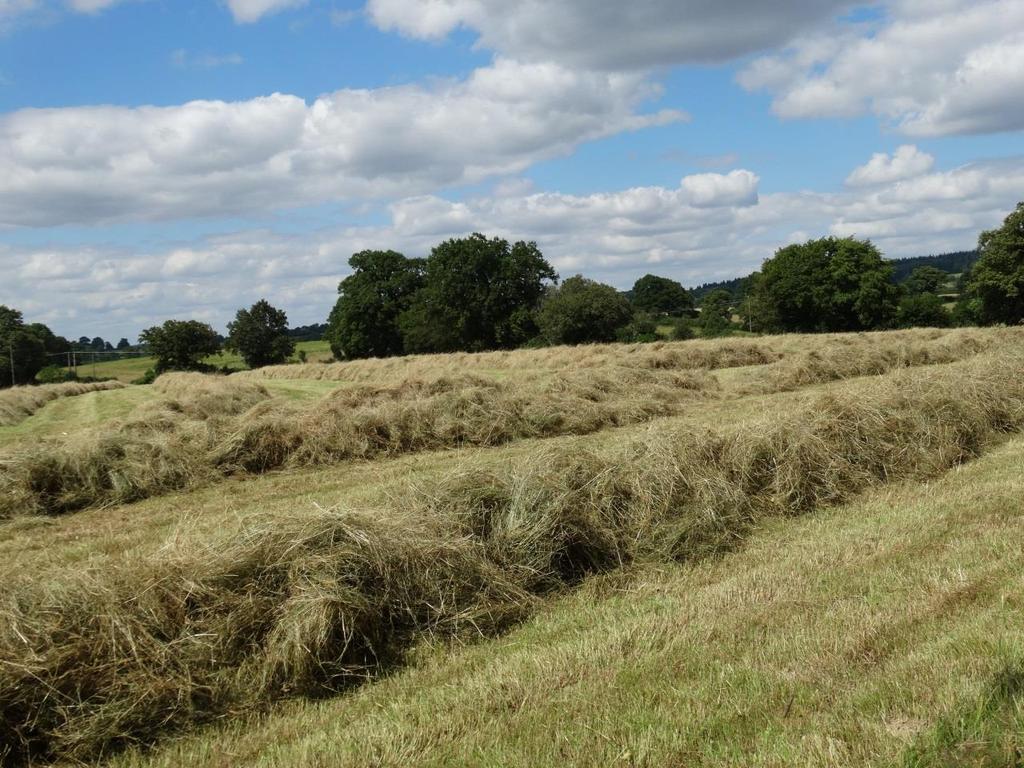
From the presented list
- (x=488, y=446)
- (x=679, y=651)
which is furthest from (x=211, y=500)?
(x=679, y=651)

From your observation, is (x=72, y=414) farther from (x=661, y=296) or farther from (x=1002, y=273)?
(x=661, y=296)

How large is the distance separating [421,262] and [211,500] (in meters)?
73.2

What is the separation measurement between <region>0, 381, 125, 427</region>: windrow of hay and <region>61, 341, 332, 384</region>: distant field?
3425 centimetres

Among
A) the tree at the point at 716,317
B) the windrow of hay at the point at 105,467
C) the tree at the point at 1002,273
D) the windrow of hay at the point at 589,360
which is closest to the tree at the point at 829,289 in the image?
the tree at the point at 716,317

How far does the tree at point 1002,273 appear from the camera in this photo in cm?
6012

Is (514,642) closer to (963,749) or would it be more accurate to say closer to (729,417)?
(963,749)

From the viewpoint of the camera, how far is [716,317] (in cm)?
7288

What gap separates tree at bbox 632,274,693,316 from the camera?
109000mm

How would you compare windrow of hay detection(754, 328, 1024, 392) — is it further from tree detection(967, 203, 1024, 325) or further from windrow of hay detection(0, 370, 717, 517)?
tree detection(967, 203, 1024, 325)

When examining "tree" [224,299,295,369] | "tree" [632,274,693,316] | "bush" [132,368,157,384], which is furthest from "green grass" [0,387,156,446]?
"tree" [632,274,693,316]

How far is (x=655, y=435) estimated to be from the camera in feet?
28.0

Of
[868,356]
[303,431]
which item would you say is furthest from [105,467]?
[868,356]

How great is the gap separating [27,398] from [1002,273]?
219 ft

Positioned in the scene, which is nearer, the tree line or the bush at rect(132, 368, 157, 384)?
the tree line
